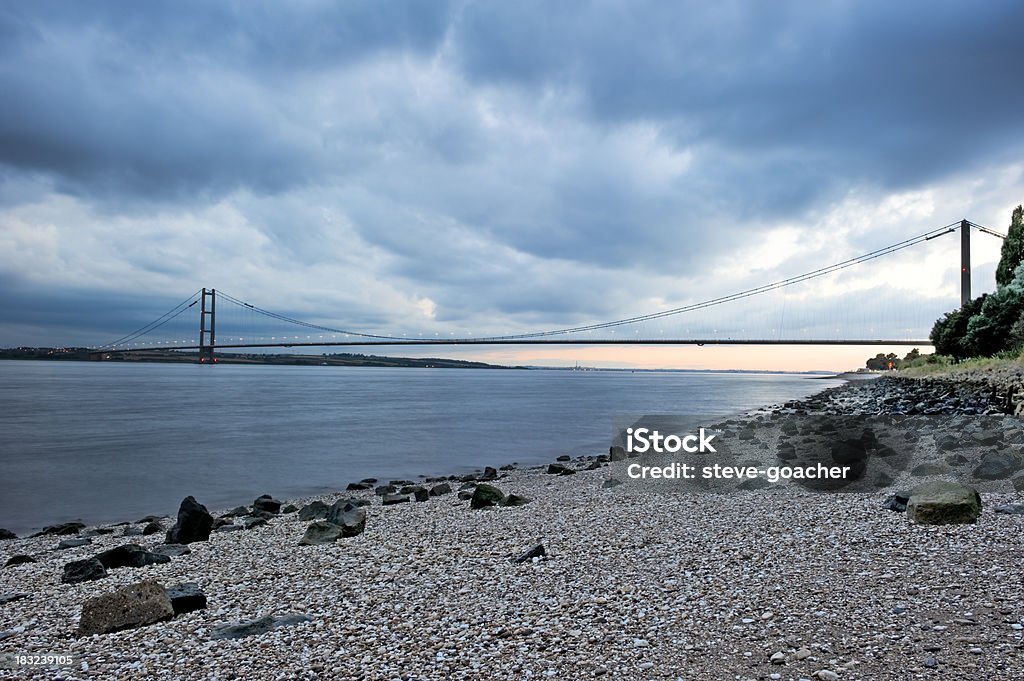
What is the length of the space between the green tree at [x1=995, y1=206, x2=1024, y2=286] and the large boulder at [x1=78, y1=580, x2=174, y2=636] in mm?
43079

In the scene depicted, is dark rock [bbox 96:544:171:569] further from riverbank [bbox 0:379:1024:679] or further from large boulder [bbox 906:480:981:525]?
large boulder [bbox 906:480:981:525]

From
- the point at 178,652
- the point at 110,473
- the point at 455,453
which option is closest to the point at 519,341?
the point at 455,453

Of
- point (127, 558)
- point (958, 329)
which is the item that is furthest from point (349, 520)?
point (958, 329)

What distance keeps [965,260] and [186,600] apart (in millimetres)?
56382

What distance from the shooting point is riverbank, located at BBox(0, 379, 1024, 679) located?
2.85 metres

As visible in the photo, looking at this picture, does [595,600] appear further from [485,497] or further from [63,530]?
[63,530]

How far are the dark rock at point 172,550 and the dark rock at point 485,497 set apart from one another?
115 inches

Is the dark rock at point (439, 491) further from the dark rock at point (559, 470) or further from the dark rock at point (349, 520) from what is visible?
the dark rock at point (559, 470)

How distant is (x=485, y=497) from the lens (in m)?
7.12

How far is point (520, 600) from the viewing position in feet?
12.0

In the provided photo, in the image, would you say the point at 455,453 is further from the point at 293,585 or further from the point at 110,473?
the point at 293,585

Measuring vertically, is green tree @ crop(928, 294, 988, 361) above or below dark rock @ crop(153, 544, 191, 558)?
above

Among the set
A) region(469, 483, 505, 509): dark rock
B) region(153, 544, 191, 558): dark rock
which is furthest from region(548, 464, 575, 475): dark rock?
region(153, 544, 191, 558): dark rock

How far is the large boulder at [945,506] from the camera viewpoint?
4.71 metres
